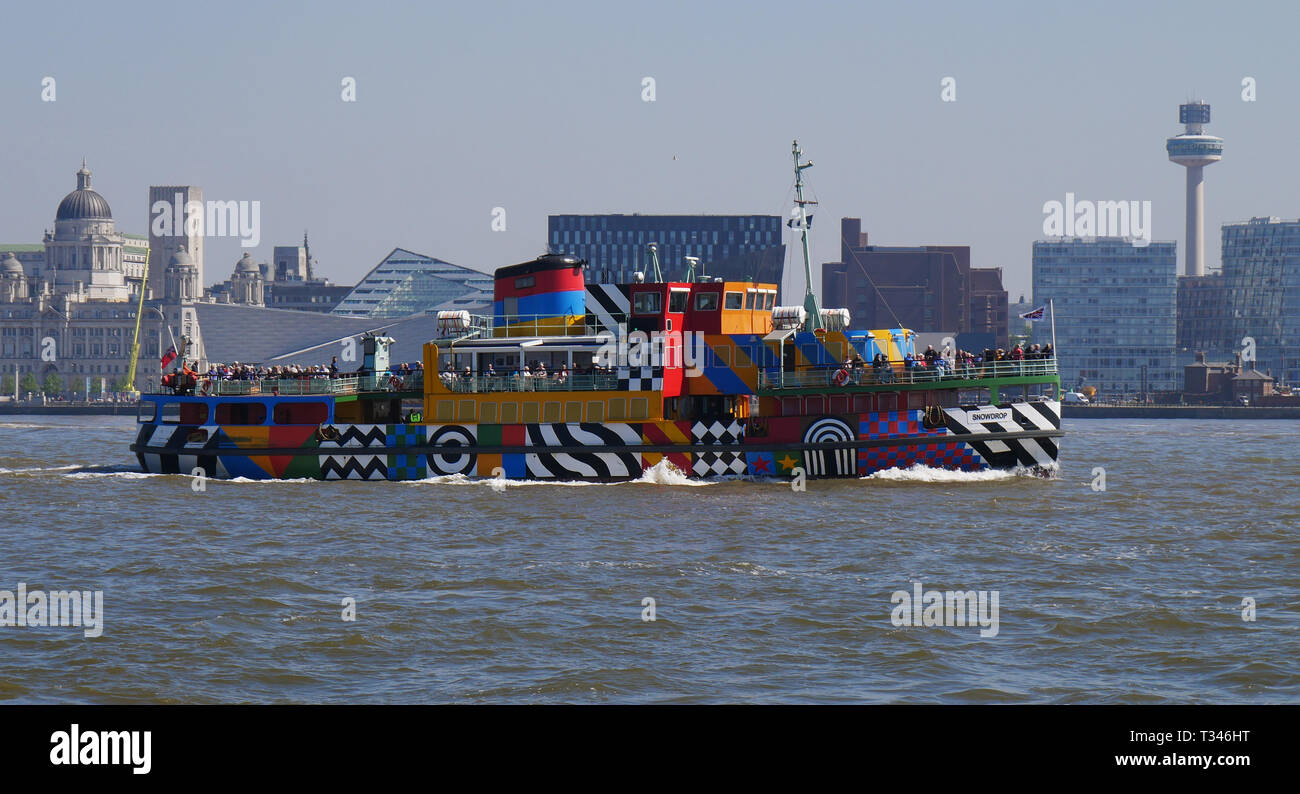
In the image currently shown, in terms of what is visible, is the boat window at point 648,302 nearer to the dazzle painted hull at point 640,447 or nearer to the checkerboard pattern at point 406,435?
the dazzle painted hull at point 640,447

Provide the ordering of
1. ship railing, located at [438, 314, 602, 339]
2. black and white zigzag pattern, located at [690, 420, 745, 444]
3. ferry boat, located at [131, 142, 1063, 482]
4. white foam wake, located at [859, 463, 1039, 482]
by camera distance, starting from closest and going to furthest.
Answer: white foam wake, located at [859, 463, 1039, 482]
ferry boat, located at [131, 142, 1063, 482]
black and white zigzag pattern, located at [690, 420, 745, 444]
ship railing, located at [438, 314, 602, 339]

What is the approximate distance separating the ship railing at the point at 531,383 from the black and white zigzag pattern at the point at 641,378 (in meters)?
0.34

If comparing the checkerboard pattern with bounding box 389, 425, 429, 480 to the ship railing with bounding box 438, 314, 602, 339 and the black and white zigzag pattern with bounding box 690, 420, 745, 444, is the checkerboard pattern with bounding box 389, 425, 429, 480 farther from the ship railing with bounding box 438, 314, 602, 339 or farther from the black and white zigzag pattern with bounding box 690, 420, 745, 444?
the black and white zigzag pattern with bounding box 690, 420, 745, 444

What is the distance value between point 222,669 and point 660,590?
948 centimetres

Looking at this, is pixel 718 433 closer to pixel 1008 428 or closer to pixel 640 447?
pixel 640 447

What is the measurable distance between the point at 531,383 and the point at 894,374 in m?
13.3

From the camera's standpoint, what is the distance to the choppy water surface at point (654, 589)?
20750 mm

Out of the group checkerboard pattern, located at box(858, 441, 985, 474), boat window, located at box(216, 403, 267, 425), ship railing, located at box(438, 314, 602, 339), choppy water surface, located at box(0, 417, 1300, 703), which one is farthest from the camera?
boat window, located at box(216, 403, 267, 425)

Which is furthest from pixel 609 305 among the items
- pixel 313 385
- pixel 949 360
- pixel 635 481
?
pixel 949 360

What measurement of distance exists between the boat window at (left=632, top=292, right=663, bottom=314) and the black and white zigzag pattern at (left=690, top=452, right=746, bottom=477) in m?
5.83

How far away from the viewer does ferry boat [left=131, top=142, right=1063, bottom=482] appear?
4844 centimetres

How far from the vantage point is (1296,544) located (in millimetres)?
35469

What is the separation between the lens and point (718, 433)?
163 feet

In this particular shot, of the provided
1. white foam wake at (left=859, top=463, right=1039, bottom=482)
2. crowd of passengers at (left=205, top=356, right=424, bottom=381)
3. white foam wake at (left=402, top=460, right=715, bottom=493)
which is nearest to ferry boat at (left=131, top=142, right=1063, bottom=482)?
white foam wake at (left=402, top=460, right=715, bottom=493)
